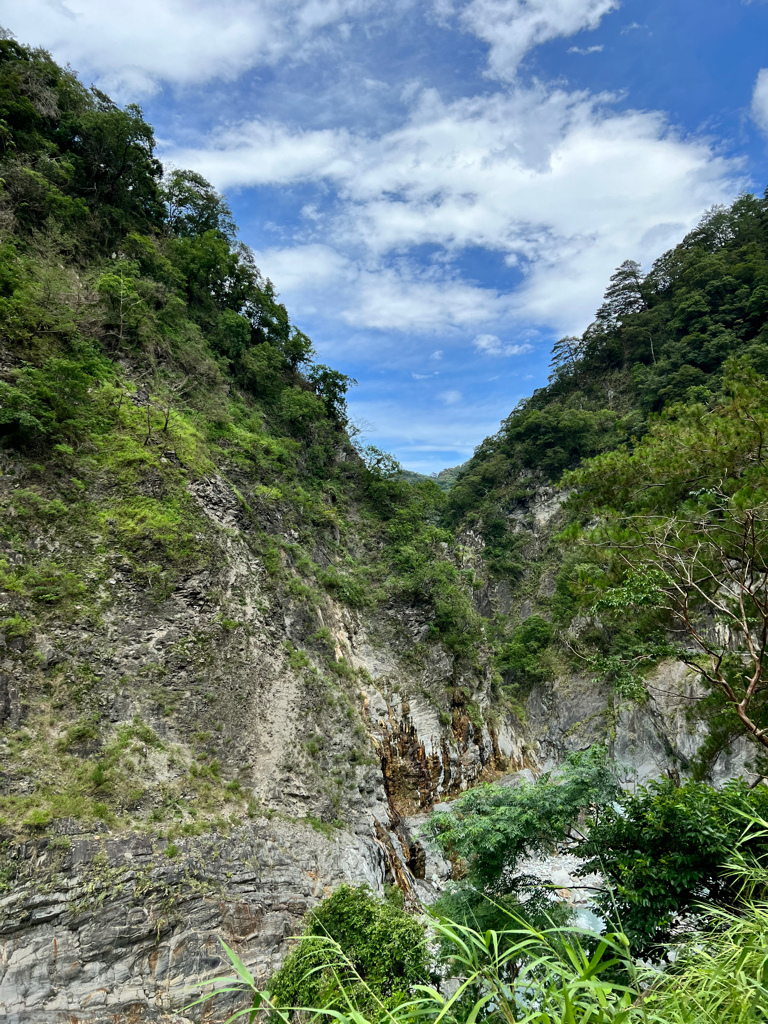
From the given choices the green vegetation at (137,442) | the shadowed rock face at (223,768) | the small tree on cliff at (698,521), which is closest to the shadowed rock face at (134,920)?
the shadowed rock face at (223,768)

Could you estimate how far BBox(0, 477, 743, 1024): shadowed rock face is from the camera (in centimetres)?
689

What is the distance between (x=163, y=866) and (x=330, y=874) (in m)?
3.79

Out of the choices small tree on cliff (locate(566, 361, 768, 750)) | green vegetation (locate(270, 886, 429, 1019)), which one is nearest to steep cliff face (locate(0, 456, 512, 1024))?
green vegetation (locate(270, 886, 429, 1019))

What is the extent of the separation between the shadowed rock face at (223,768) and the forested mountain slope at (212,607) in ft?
0.15

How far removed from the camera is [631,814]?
5984 millimetres

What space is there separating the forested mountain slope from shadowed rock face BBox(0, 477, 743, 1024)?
0.05m

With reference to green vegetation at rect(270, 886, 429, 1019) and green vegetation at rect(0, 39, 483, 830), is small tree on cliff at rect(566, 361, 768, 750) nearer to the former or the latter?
green vegetation at rect(270, 886, 429, 1019)

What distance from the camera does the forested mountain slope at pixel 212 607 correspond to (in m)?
7.36

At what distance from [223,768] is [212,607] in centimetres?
365

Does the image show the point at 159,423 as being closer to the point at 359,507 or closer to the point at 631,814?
the point at 359,507

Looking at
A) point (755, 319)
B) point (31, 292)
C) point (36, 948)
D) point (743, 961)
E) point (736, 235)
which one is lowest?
point (36, 948)

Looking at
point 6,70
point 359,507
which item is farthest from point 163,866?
point 6,70

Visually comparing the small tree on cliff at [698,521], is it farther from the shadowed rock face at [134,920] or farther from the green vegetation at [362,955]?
the shadowed rock face at [134,920]

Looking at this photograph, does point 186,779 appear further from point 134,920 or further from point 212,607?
point 212,607
